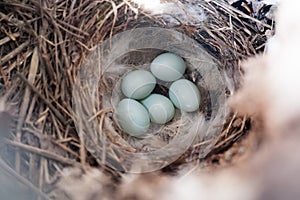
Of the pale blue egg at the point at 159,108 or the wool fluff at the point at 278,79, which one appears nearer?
the wool fluff at the point at 278,79

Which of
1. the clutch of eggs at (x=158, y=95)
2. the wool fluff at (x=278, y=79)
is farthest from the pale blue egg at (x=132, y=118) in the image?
the wool fluff at (x=278, y=79)

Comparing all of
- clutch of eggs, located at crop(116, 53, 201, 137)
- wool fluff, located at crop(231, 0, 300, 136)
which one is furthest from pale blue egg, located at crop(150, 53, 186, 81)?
wool fluff, located at crop(231, 0, 300, 136)

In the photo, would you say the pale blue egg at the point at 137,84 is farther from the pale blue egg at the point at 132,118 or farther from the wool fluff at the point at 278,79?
the wool fluff at the point at 278,79

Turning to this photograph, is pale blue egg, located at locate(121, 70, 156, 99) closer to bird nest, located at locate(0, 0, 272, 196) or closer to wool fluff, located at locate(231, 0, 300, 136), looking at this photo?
bird nest, located at locate(0, 0, 272, 196)

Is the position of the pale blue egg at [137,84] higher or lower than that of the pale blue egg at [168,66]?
lower

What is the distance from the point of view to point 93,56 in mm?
925

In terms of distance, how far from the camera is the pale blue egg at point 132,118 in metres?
0.95

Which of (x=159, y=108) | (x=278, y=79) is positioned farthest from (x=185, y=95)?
(x=278, y=79)

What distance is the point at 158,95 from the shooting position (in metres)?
0.99

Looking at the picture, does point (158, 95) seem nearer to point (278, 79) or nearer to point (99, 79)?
point (99, 79)

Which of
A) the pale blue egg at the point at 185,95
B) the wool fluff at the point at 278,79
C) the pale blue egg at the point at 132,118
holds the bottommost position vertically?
the pale blue egg at the point at 132,118

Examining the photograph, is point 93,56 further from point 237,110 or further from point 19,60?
point 237,110

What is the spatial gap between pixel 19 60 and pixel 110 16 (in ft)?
0.55

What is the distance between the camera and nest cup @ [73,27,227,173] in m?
0.88
